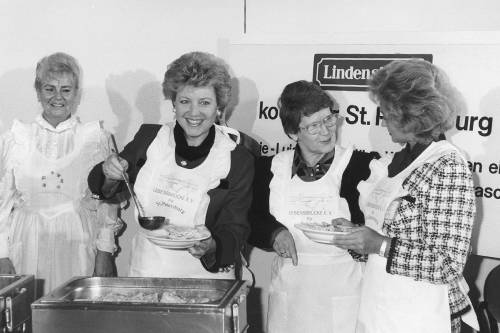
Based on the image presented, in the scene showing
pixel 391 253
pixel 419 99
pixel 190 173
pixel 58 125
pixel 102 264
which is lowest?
pixel 102 264

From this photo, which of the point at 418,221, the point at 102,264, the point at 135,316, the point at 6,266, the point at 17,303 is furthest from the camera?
the point at 102,264

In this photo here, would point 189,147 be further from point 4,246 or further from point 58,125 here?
point 4,246

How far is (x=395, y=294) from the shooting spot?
1.70 meters

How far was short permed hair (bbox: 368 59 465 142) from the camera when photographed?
1.67 m

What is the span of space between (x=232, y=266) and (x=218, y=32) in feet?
3.44

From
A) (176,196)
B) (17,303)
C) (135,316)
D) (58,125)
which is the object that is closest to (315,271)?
(176,196)

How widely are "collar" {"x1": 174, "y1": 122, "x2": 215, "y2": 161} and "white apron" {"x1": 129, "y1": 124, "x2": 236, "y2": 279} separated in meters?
0.02

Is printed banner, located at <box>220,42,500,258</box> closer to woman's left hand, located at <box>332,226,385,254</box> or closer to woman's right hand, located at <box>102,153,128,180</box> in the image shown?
woman's left hand, located at <box>332,226,385,254</box>

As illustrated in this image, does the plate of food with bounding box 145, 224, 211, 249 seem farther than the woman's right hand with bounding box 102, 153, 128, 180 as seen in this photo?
No

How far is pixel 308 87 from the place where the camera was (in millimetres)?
2012

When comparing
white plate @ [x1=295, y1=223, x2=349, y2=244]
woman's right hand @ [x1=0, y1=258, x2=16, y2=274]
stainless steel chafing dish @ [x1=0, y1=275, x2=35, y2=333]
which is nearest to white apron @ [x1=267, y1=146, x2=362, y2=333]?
white plate @ [x1=295, y1=223, x2=349, y2=244]

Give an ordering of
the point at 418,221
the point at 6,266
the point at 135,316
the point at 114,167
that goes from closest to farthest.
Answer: the point at 135,316, the point at 418,221, the point at 114,167, the point at 6,266

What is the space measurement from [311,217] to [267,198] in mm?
157

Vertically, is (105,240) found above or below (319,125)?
below
